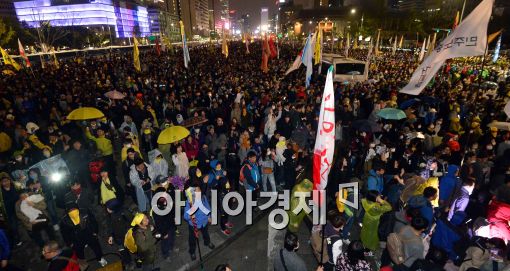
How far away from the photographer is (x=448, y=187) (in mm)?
5555

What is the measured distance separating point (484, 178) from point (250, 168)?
198 inches

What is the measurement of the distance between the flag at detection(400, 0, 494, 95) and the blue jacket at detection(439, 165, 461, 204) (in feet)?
5.45

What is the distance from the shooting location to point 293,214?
5.53m

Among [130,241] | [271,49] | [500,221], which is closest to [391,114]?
[500,221]

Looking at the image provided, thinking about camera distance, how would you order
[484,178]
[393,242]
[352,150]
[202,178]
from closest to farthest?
[393,242], [202,178], [484,178], [352,150]

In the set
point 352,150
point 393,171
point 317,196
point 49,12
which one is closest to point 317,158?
point 317,196

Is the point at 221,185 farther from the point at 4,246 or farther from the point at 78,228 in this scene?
the point at 4,246

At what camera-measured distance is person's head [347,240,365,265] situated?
11.7ft

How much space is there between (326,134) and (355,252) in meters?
1.49

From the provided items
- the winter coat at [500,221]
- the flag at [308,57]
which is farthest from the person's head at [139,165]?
the flag at [308,57]

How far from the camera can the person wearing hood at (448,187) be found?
5.50 meters

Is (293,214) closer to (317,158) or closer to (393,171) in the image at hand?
(317,158)

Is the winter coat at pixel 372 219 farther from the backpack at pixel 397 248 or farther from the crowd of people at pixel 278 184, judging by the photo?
the backpack at pixel 397 248

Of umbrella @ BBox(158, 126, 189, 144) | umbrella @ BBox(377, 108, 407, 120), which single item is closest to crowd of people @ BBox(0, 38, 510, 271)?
umbrella @ BBox(158, 126, 189, 144)
